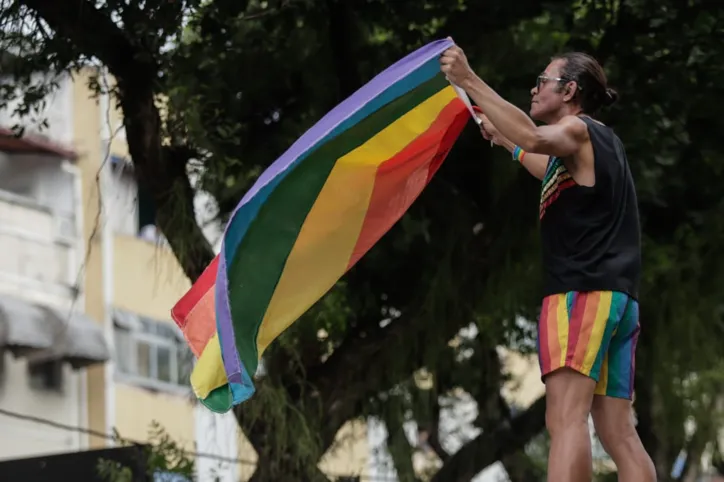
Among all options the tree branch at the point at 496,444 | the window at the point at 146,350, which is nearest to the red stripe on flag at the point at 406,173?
the tree branch at the point at 496,444

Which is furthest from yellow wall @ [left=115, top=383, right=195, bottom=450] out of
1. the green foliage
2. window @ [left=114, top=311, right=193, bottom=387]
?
the green foliage

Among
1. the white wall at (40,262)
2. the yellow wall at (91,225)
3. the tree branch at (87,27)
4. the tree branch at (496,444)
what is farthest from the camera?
the yellow wall at (91,225)

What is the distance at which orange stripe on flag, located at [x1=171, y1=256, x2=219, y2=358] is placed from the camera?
19.4 ft

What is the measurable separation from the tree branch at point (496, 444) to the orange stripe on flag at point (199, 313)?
635 centimetres

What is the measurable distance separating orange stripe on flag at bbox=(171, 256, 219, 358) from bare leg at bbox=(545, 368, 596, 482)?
52.0 inches

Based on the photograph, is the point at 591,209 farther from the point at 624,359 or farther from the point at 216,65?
the point at 216,65

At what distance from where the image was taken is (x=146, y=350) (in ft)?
69.4

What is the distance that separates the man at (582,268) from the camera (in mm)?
5117

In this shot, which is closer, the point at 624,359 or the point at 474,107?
the point at 624,359

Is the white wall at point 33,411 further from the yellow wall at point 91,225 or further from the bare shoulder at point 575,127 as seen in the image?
the bare shoulder at point 575,127

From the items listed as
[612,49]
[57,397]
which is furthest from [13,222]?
[612,49]

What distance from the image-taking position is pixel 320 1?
9.77m

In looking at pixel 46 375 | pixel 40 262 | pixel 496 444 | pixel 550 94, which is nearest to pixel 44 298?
pixel 40 262

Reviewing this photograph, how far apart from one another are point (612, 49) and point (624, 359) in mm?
4809
